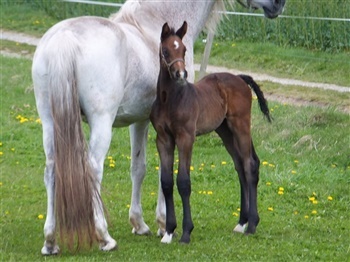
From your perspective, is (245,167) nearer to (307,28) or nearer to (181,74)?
(181,74)

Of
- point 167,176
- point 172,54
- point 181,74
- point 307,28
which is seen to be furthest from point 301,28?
point 181,74

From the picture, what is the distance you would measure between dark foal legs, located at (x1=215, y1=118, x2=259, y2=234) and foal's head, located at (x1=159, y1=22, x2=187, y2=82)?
3.69 ft

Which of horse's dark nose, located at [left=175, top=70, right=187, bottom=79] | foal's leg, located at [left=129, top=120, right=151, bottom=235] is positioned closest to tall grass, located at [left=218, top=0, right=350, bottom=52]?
foal's leg, located at [left=129, top=120, right=151, bottom=235]

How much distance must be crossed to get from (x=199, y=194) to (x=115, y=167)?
1.73 meters

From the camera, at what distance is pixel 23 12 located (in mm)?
23406

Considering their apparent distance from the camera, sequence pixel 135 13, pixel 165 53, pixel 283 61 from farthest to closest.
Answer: pixel 283 61 < pixel 135 13 < pixel 165 53

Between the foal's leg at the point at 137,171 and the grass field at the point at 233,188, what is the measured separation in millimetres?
145

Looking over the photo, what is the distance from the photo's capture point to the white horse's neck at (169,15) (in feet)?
26.5

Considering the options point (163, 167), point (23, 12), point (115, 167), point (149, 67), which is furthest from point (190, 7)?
point (23, 12)

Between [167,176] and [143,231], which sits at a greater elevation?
[167,176]

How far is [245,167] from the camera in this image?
27.3 ft

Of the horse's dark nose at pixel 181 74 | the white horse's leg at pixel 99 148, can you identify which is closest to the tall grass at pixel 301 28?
the horse's dark nose at pixel 181 74

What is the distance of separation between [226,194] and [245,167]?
1548 millimetres

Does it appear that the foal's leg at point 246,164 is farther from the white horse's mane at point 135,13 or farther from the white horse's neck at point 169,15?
the white horse's mane at point 135,13
